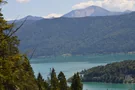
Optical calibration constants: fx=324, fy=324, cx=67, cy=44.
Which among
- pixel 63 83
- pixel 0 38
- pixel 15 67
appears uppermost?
pixel 0 38

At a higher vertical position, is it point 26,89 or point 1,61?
point 1,61

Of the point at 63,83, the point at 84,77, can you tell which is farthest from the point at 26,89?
the point at 84,77

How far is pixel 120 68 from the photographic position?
591 ft

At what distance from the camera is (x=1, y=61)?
9.00m

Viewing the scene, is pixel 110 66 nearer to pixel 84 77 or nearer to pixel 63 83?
pixel 84 77

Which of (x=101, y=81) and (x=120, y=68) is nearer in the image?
(x=101, y=81)

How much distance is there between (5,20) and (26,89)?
16.3m

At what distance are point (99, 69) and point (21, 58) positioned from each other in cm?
17419

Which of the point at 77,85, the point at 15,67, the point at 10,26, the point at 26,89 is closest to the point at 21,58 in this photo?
the point at 15,67

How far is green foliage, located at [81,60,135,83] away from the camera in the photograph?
165 meters

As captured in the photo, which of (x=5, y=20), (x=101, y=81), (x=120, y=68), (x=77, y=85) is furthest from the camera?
(x=120, y=68)

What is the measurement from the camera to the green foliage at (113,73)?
16511 cm

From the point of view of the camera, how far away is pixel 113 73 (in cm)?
17475

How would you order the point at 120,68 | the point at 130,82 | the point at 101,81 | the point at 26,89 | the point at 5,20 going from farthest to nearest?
the point at 120,68, the point at 101,81, the point at 130,82, the point at 26,89, the point at 5,20
